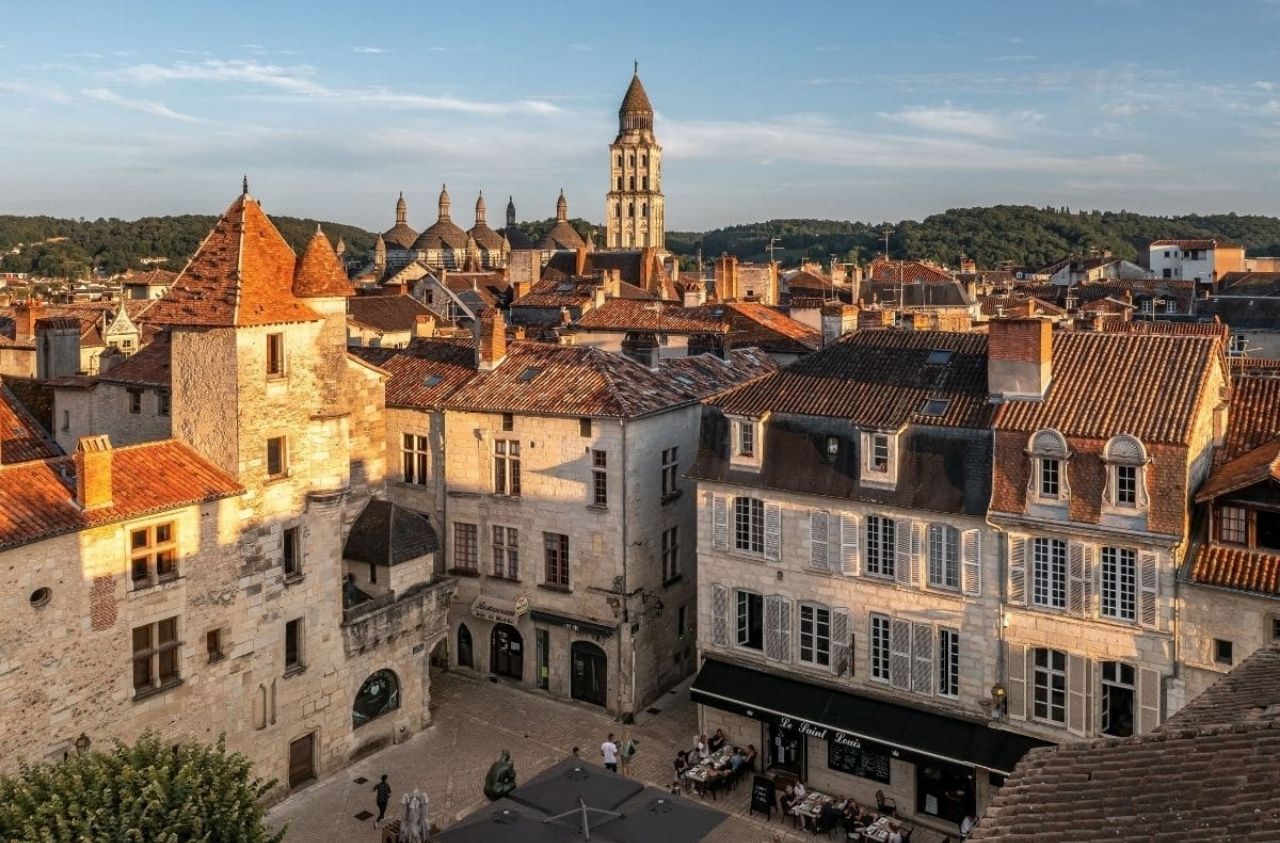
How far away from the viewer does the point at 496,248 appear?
170125mm

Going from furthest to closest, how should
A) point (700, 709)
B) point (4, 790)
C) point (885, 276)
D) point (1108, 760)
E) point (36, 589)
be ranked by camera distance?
point (885, 276)
point (700, 709)
point (36, 589)
point (4, 790)
point (1108, 760)

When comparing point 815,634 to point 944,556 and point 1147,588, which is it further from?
point 1147,588

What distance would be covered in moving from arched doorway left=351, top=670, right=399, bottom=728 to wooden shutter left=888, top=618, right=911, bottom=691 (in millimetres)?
14459

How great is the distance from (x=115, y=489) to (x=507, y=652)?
15691mm

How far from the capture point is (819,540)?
2939cm

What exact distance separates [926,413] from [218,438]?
1794 centimetres

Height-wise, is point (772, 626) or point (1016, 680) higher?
point (772, 626)

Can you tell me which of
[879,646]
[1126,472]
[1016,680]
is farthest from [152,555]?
[1126,472]

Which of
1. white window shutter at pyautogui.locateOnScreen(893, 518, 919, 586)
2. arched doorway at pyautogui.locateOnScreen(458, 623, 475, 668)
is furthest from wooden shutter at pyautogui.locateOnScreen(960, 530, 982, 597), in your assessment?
arched doorway at pyautogui.locateOnScreen(458, 623, 475, 668)

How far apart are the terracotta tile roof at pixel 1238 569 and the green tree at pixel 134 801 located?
1979cm

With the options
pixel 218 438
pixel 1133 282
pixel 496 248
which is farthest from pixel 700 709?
pixel 496 248

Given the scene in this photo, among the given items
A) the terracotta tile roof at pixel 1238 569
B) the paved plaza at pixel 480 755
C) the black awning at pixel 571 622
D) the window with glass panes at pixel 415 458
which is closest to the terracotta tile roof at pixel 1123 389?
the terracotta tile roof at pixel 1238 569

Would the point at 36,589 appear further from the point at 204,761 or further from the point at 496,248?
the point at 496,248

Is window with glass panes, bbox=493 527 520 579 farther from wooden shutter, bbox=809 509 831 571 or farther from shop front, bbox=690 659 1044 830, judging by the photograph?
→ wooden shutter, bbox=809 509 831 571
